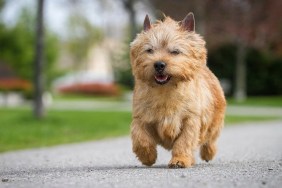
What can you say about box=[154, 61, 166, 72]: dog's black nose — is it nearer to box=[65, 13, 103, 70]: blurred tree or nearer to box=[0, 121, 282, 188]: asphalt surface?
box=[0, 121, 282, 188]: asphalt surface

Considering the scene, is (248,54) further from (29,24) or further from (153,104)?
(153,104)

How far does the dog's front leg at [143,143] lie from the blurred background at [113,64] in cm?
183

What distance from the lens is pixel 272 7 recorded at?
146ft

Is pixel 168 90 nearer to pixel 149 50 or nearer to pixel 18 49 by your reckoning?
pixel 149 50

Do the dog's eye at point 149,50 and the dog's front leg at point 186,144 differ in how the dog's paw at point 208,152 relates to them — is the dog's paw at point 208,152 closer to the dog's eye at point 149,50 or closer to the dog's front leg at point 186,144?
the dog's front leg at point 186,144

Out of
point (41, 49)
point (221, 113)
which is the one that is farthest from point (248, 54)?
point (221, 113)

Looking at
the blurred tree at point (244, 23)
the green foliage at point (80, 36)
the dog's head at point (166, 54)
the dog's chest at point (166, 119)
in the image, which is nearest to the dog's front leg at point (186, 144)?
the dog's chest at point (166, 119)

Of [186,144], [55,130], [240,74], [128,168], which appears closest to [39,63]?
[55,130]

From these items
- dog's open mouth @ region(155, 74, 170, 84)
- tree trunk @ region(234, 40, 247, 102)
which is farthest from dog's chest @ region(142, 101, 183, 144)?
tree trunk @ region(234, 40, 247, 102)

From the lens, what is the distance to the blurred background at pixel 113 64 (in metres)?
23.5

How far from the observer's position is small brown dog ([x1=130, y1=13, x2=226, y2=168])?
973 centimetres

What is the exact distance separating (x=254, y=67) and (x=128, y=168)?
4294 centimetres

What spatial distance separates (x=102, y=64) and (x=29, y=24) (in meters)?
67.5

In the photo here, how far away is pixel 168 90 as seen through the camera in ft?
33.2
